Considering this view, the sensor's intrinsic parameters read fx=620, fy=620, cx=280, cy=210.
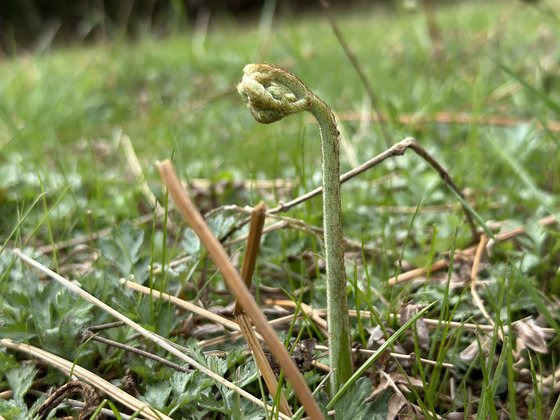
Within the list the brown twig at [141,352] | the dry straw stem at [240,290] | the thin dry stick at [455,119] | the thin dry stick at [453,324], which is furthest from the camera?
the thin dry stick at [455,119]

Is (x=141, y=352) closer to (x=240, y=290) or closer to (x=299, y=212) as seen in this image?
(x=240, y=290)

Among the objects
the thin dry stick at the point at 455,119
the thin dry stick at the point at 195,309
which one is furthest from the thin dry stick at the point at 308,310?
the thin dry stick at the point at 455,119

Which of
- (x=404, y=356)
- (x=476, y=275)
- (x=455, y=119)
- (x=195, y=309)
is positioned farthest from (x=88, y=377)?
(x=455, y=119)

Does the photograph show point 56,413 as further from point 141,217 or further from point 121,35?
point 121,35

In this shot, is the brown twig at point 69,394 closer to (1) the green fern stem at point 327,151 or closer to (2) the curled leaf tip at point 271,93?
(1) the green fern stem at point 327,151

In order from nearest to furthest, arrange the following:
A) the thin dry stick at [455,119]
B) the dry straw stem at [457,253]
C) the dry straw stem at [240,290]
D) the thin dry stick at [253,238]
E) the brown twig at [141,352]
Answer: the dry straw stem at [240,290], the thin dry stick at [253,238], the brown twig at [141,352], the dry straw stem at [457,253], the thin dry stick at [455,119]

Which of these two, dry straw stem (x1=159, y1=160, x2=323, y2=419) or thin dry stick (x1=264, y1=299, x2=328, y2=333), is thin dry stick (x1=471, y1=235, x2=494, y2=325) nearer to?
thin dry stick (x1=264, y1=299, x2=328, y2=333)
